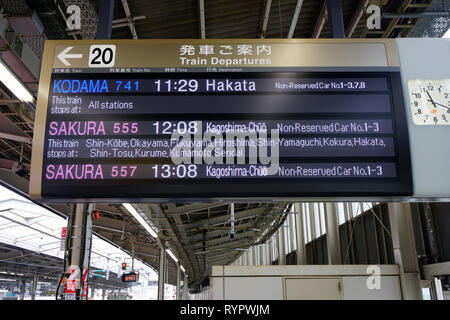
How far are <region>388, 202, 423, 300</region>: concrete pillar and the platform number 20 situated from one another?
747 centimetres

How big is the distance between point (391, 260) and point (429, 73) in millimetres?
7333

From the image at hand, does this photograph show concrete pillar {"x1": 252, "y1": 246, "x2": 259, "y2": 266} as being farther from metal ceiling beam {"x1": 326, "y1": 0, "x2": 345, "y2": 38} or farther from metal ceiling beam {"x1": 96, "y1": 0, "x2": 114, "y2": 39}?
metal ceiling beam {"x1": 96, "y1": 0, "x2": 114, "y2": 39}

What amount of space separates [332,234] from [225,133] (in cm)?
1136

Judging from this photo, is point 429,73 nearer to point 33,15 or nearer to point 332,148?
point 332,148

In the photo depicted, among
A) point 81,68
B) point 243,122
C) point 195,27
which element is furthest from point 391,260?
point 81,68

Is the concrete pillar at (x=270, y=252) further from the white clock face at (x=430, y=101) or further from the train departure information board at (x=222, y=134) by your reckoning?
the train departure information board at (x=222, y=134)

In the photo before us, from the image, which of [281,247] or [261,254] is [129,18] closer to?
[281,247]

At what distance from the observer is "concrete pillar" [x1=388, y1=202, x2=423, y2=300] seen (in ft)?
27.8

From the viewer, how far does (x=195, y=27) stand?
5.32m

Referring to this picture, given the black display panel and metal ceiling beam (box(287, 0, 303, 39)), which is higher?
metal ceiling beam (box(287, 0, 303, 39))

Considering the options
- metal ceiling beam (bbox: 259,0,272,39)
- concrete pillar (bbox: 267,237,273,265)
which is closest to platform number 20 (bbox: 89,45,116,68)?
metal ceiling beam (bbox: 259,0,272,39)
